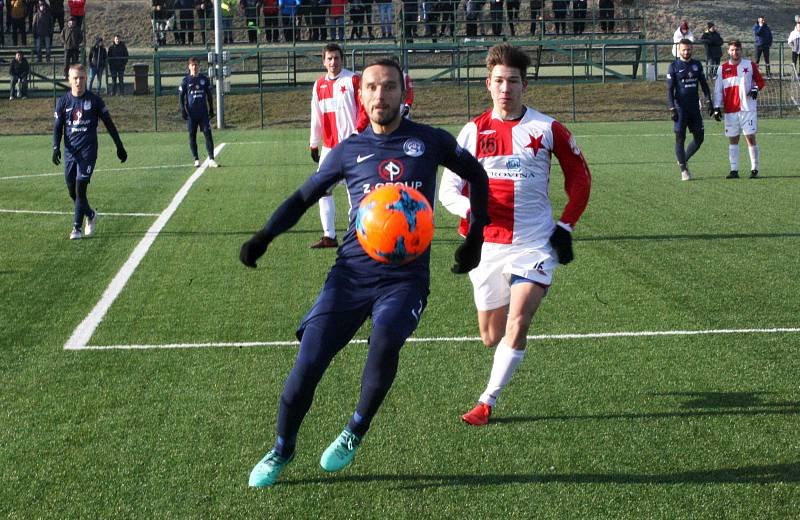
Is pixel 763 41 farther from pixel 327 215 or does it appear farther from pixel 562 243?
pixel 562 243

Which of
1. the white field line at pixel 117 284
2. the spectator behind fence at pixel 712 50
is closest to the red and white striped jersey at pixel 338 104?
the white field line at pixel 117 284

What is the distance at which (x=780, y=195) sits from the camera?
1723 centimetres

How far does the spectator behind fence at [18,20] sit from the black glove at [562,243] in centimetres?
4297

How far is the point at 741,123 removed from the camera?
1962 centimetres

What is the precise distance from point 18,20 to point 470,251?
4391 centimetres

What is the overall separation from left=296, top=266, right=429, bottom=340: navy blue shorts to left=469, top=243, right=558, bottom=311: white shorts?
1012mm

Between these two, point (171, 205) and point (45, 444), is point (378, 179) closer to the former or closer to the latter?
point (45, 444)

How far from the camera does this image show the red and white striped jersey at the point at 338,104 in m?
12.5

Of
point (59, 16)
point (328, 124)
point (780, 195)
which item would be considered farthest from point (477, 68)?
point (328, 124)

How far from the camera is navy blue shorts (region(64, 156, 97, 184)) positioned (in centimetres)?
1388

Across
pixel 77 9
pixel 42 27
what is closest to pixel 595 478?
pixel 77 9

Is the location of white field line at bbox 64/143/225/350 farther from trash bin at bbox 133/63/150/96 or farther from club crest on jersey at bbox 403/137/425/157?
trash bin at bbox 133/63/150/96

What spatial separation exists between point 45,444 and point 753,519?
3.75 m

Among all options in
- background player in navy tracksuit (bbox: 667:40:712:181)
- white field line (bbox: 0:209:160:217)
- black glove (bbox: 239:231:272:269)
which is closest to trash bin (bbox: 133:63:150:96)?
white field line (bbox: 0:209:160:217)
